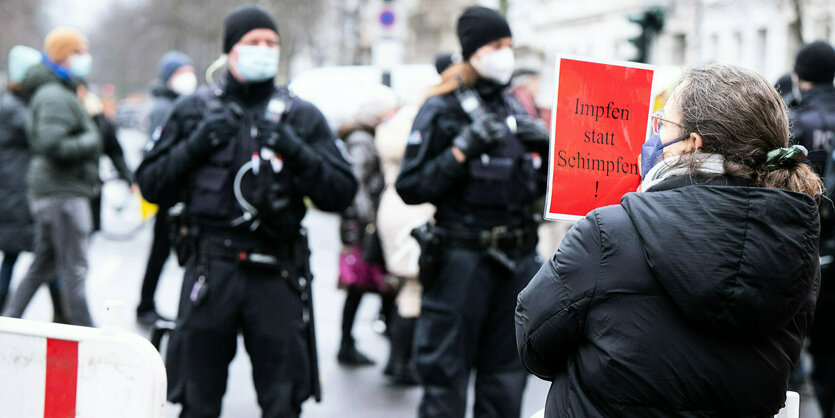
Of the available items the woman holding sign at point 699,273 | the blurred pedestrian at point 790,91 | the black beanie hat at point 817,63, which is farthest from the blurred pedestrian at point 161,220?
the woman holding sign at point 699,273

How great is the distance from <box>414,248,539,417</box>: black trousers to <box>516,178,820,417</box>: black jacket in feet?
7.47

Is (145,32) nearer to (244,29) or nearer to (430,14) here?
(430,14)

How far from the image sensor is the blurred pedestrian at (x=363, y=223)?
7.47 metres

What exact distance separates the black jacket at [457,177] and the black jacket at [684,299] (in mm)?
2336

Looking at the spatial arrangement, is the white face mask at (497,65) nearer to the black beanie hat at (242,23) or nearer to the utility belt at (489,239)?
the utility belt at (489,239)

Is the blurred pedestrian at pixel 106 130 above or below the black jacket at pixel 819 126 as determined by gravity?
below

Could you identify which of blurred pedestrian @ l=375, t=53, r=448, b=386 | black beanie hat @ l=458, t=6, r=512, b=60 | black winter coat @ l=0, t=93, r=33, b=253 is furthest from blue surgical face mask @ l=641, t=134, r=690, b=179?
black winter coat @ l=0, t=93, r=33, b=253

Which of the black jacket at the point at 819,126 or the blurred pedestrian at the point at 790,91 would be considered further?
the blurred pedestrian at the point at 790,91

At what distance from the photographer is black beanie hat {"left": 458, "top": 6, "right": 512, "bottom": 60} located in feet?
16.5

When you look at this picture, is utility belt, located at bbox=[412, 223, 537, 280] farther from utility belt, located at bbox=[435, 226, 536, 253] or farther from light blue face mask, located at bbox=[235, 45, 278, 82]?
light blue face mask, located at bbox=[235, 45, 278, 82]

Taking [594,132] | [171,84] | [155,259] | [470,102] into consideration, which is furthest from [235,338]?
[171,84]

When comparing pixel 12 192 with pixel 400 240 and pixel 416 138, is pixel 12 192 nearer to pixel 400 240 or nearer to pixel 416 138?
pixel 400 240

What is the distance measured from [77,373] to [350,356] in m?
4.67

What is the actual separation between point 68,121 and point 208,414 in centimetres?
346
